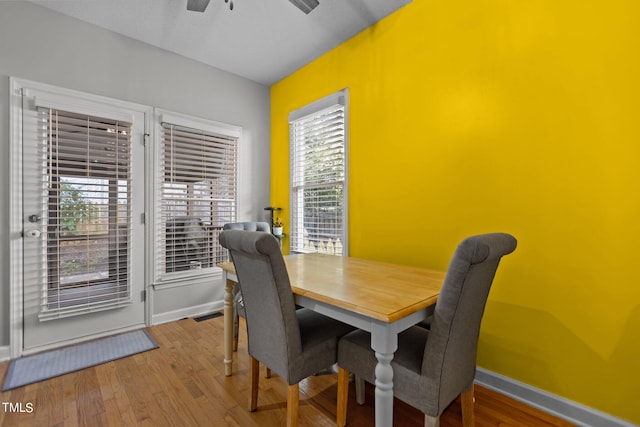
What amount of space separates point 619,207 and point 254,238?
1.83m

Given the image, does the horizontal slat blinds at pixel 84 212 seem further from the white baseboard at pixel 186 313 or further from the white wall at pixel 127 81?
the white baseboard at pixel 186 313

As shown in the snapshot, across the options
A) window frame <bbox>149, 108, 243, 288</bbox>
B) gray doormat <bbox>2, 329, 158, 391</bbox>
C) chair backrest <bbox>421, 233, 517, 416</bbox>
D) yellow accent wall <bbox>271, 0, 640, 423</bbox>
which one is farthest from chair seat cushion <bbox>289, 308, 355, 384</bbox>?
window frame <bbox>149, 108, 243, 288</bbox>

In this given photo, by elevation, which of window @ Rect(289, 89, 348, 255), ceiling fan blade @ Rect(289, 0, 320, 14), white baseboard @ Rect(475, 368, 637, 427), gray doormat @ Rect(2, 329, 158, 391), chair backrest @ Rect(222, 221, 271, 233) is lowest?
gray doormat @ Rect(2, 329, 158, 391)

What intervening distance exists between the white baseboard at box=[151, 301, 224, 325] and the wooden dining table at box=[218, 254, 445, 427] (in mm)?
1340

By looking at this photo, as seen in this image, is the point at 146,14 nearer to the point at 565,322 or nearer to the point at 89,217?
the point at 89,217

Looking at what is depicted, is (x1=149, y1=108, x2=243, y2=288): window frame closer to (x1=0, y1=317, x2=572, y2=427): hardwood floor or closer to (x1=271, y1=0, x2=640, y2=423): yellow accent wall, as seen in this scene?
(x1=0, y1=317, x2=572, y2=427): hardwood floor

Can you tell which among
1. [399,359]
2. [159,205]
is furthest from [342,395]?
[159,205]

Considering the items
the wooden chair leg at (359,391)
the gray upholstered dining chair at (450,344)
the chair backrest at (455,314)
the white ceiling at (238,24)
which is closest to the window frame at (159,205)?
the white ceiling at (238,24)

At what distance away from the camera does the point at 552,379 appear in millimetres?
1676

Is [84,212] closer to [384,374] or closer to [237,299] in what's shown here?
[237,299]

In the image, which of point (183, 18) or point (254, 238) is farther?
point (183, 18)

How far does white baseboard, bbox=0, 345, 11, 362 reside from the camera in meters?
2.21

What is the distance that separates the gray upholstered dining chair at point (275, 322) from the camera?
4.36 ft

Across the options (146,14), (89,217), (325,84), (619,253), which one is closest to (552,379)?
(619,253)
